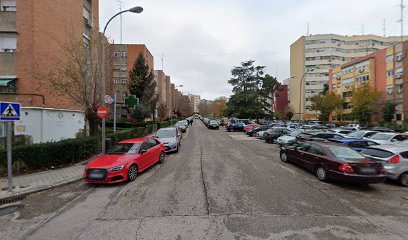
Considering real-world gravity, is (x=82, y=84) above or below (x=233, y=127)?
above

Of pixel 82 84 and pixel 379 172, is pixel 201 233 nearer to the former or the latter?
pixel 379 172

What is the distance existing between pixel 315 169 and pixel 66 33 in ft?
55.1

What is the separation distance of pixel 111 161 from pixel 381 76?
164ft

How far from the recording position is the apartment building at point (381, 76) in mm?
33281

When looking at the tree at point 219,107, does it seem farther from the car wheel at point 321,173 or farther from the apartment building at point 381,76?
the car wheel at point 321,173

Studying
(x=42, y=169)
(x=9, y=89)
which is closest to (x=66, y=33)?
(x=9, y=89)

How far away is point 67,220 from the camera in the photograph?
15.5 feet

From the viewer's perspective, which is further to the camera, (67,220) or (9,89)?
(9,89)

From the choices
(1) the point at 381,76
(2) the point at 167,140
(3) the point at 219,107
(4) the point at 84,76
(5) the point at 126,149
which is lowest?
(2) the point at 167,140

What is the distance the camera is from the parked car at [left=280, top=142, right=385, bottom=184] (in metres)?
6.50

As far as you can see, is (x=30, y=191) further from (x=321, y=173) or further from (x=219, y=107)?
(x=219, y=107)

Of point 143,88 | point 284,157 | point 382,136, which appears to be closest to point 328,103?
point 382,136

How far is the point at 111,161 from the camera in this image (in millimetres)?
7371

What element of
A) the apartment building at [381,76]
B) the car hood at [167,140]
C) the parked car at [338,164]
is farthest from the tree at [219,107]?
the parked car at [338,164]
